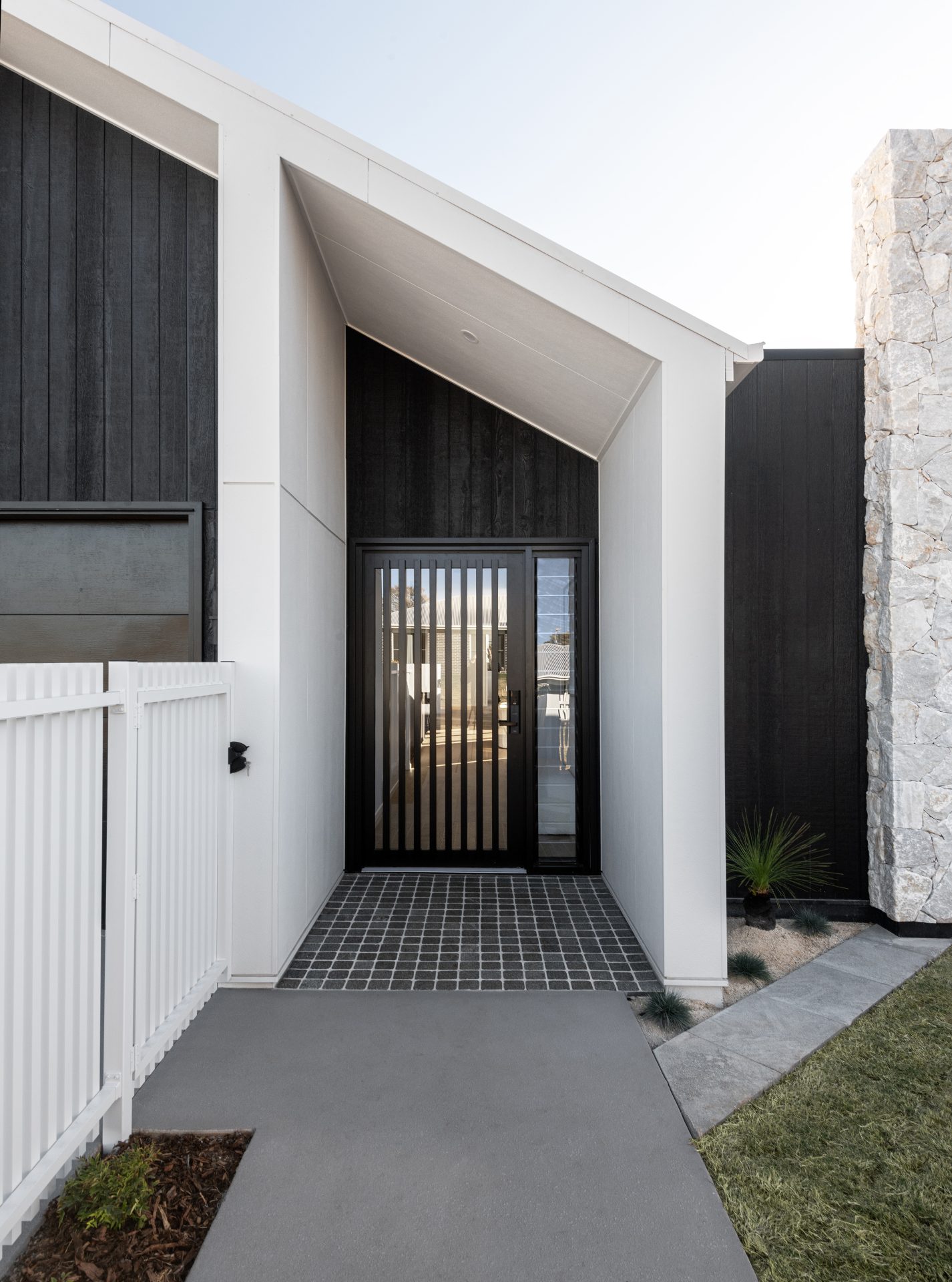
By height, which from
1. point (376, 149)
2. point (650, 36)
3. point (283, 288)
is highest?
point (650, 36)

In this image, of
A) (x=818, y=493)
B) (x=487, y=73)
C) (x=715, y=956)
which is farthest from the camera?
(x=487, y=73)

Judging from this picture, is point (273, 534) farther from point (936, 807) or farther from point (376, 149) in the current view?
point (936, 807)

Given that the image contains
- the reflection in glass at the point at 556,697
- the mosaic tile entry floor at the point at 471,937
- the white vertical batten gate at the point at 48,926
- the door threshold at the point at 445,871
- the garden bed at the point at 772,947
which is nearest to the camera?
the white vertical batten gate at the point at 48,926

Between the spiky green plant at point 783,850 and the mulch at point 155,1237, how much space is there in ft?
9.24

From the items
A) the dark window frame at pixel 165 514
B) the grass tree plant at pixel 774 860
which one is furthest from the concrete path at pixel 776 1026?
the dark window frame at pixel 165 514

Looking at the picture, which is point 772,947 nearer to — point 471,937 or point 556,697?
point 471,937

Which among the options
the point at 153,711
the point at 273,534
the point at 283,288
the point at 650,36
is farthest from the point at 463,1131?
the point at 650,36

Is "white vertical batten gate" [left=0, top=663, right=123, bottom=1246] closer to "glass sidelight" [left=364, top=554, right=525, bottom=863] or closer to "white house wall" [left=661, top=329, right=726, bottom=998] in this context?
"white house wall" [left=661, top=329, right=726, bottom=998]

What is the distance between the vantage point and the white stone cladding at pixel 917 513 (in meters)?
3.56

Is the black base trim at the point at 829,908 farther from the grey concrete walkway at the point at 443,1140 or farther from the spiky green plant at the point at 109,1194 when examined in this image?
the spiky green plant at the point at 109,1194

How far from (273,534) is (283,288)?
43.3 inches

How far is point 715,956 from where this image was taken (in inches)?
113

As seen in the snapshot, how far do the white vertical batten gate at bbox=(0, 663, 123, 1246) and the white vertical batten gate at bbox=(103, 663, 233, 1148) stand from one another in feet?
0.27

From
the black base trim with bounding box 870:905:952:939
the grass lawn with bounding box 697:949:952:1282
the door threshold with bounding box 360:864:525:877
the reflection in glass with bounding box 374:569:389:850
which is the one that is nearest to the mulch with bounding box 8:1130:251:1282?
the grass lawn with bounding box 697:949:952:1282
